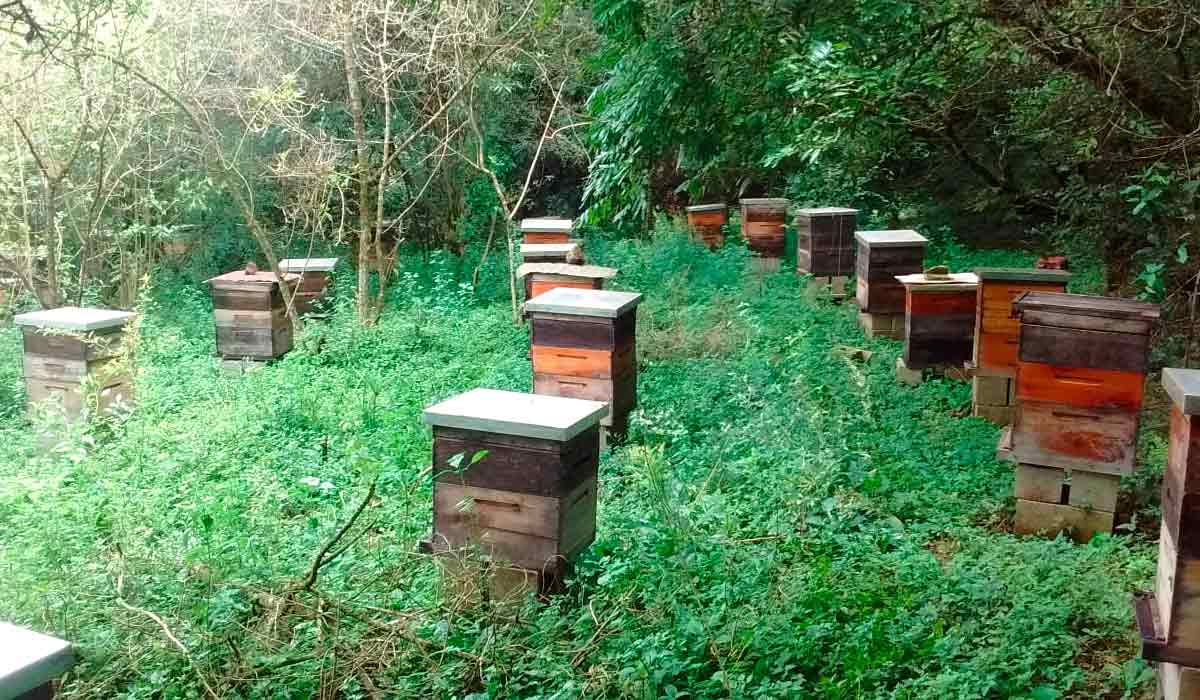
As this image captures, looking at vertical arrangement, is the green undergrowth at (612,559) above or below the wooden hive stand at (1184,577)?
below

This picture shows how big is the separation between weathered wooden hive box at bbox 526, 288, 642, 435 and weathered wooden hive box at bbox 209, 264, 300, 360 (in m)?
2.99

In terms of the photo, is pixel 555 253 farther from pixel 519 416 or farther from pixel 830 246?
pixel 519 416

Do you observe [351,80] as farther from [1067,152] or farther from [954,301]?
[1067,152]

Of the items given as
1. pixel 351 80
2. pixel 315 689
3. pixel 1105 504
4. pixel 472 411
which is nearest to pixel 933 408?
pixel 1105 504

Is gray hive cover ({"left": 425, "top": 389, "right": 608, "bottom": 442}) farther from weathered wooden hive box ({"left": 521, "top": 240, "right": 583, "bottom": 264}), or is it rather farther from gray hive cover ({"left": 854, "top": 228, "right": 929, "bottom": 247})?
weathered wooden hive box ({"left": 521, "top": 240, "right": 583, "bottom": 264})

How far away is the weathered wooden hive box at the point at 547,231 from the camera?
31.1ft

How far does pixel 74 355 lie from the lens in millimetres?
5625

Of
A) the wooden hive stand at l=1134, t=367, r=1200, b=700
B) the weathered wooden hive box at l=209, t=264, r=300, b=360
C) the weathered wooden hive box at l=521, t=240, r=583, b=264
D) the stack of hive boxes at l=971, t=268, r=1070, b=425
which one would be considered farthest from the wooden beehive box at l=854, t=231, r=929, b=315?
the wooden hive stand at l=1134, t=367, r=1200, b=700

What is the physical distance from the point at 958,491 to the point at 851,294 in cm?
539

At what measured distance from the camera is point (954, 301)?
6.55 m

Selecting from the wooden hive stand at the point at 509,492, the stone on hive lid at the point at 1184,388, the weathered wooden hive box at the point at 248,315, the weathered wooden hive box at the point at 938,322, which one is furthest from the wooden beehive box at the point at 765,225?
the stone on hive lid at the point at 1184,388

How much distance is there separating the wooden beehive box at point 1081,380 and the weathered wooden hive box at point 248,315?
18.1 feet

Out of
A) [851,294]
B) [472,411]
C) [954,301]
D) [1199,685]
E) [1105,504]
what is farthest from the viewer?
[851,294]

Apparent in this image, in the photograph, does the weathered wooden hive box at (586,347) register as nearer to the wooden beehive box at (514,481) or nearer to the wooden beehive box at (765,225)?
the wooden beehive box at (514,481)
